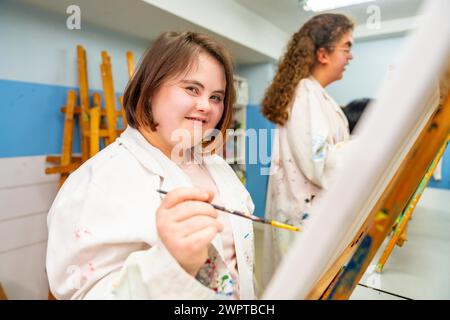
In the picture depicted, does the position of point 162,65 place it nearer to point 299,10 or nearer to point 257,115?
point 299,10

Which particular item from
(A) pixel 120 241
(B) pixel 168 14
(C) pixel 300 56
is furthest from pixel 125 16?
(A) pixel 120 241

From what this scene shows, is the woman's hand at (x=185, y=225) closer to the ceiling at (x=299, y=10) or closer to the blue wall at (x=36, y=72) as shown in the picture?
the blue wall at (x=36, y=72)

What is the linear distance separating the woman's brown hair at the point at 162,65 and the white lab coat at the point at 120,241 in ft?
0.30

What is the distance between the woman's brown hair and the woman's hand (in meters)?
0.29

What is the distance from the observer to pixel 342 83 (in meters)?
2.79

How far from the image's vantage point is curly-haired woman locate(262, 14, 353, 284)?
3.28ft

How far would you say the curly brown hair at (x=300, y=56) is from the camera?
1040mm

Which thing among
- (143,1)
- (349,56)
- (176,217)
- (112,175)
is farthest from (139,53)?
(176,217)

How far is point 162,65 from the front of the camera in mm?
567

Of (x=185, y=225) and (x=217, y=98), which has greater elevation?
(x=217, y=98)

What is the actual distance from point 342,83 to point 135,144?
9.09ft

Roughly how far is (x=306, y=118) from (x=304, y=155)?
0.48 feet

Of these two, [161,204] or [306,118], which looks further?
[306,118]

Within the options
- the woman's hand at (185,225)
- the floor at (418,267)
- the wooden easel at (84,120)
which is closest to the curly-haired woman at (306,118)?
the floor at (418,267)
